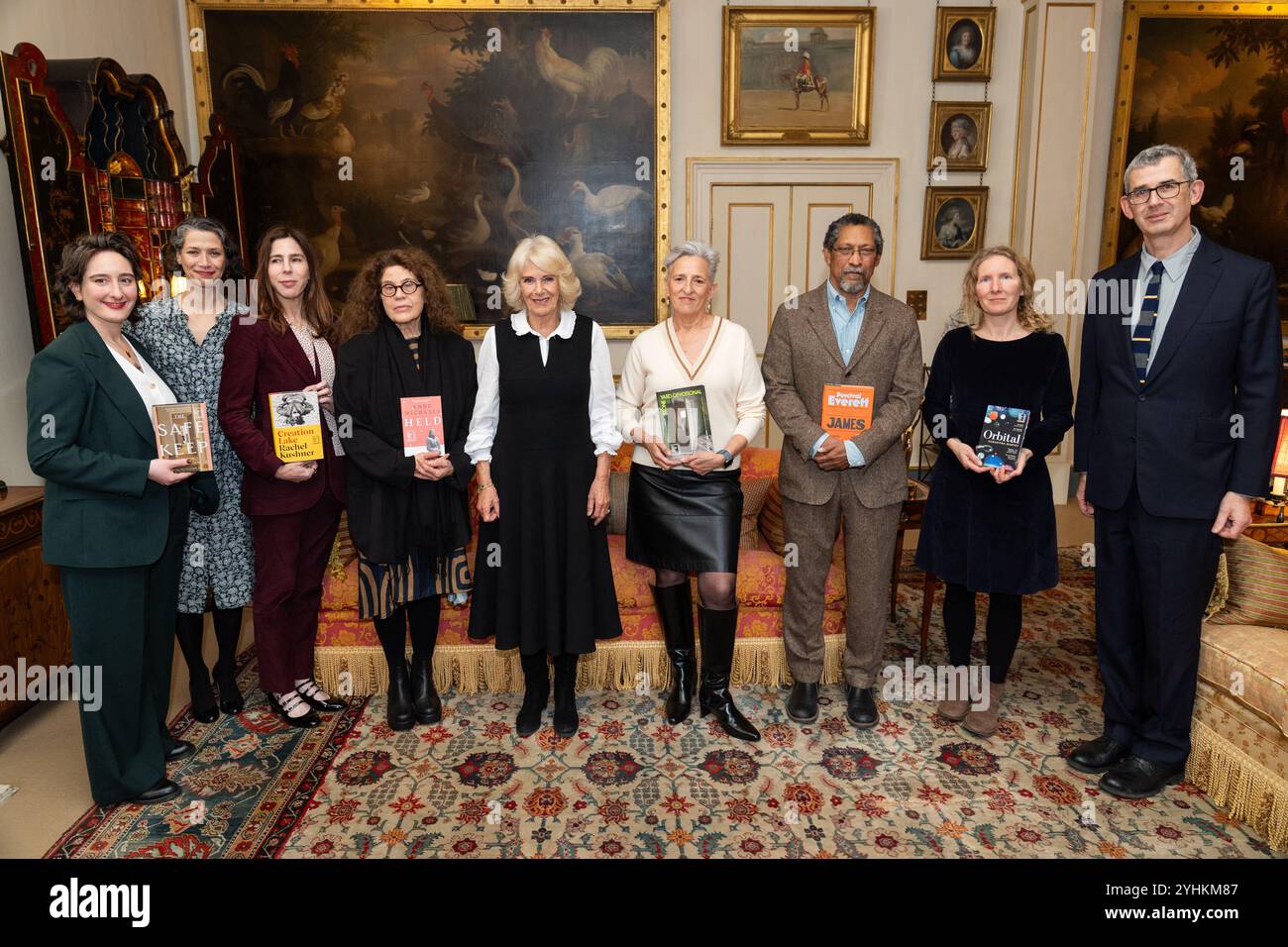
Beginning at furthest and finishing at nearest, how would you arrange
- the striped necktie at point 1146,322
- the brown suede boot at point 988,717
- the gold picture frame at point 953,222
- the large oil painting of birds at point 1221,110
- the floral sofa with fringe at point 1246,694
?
the gold picture frame at point 953,222 → the large oil painting of birds at point 1221,110 → the brown suede boot at point 988,717 → the striped necktie at point 1146,322 → the floral sofa with fringe at point 1246,694

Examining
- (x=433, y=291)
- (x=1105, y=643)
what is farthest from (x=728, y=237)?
(x=1105, y=643)

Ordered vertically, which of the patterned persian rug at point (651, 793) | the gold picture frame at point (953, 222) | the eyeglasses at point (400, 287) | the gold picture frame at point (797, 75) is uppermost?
the gold picture frame at point (797, 75)

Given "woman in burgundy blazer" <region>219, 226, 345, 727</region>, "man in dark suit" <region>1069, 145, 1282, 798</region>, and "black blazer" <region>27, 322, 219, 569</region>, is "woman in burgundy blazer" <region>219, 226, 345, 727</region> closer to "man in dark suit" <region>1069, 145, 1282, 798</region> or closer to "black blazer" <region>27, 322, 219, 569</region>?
"black blazer" <region>27, 322, 219, 569</region>

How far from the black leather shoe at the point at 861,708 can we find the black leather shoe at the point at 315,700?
225cm

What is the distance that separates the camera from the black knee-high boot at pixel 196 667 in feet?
11.0

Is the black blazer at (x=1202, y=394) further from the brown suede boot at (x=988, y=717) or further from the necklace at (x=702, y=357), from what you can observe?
the necklace at (x=702, y=357)

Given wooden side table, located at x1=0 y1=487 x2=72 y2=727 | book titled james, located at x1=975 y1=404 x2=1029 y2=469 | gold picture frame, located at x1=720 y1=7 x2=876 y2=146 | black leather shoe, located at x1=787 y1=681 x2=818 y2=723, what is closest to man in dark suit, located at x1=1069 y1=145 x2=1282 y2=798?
book titled james, located at x1=975 y1=404 x2=1029 y2=469

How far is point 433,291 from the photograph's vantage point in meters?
3.04

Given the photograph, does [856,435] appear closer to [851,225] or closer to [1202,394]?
[851,225]

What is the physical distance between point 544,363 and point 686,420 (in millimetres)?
586

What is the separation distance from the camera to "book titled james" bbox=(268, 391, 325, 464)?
116 inches

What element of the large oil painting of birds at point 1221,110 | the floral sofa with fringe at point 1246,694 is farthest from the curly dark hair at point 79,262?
the large oil painting of birds at point 1221,110
